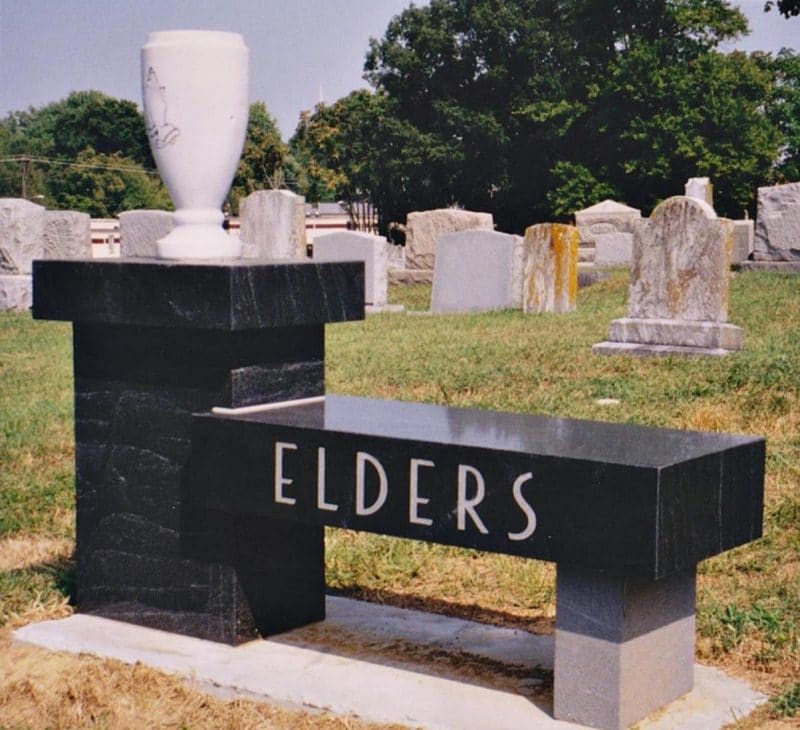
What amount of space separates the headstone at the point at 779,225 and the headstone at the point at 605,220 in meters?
8.64

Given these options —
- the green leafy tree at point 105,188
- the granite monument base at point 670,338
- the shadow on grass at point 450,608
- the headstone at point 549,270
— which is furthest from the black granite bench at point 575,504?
the green leafy tree at point 105,188

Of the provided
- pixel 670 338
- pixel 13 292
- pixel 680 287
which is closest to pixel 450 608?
pixel 670 338

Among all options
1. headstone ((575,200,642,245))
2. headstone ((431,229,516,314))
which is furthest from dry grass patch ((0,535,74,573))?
headstone ((575,200,642,245))

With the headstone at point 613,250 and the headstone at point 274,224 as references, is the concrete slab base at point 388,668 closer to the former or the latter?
the headstone at point 274,224

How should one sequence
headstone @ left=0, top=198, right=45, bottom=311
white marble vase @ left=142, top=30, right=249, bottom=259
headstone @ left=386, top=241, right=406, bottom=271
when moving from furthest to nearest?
headstone @ left=386, top=241, right=406, bottom=271, headstone @ left=0, top=198, right=45, bottom=311, white marble vase @ left=142, top=30, right=249, bottom=259

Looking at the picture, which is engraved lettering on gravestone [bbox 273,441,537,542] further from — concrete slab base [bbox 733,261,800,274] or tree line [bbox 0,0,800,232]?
tree line [bbox 0,0,800,232]

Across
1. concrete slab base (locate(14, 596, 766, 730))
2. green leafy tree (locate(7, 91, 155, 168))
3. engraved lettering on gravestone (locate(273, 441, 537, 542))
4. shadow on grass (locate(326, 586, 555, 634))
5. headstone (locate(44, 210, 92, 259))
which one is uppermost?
green leafy tree (locate(7, 91, 155, 168))

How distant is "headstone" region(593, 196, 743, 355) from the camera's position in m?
10.6

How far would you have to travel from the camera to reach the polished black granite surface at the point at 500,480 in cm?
339

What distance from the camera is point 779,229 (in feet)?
61.9

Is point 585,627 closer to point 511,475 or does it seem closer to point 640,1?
point 511,475

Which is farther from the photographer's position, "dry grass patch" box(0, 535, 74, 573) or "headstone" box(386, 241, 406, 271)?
"headstone" box(386, 241, 406, 271)

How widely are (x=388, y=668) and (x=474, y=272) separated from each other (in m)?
12.1

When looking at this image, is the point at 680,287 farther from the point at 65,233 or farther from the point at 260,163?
the point at 260,163
